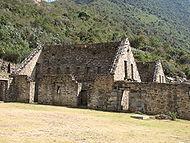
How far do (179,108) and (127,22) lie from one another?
3832 inches

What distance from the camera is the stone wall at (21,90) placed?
26.0 m

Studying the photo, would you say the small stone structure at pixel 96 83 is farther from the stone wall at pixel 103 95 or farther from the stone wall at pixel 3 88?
the stone wall at pixel 3 88

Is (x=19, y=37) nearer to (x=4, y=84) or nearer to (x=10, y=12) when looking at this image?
(x=10, y=12)

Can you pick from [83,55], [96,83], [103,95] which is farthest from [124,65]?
[103,95]

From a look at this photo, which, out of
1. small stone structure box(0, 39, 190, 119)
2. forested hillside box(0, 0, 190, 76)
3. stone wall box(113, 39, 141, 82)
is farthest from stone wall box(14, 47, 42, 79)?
forested hillside box(0, 0, 190, 76)

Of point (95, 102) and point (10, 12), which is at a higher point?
point (10, 12)

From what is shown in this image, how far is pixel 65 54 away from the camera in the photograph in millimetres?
30016

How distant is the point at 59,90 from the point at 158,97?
878 cm

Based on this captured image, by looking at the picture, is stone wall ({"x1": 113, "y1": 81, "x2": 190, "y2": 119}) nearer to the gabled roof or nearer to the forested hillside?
the gabled roof

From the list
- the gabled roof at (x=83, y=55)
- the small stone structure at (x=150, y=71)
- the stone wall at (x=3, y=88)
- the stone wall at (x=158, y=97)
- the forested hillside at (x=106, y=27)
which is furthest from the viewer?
the forested hillside at (x=106, y=27)

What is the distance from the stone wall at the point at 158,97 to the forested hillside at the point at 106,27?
22081mm

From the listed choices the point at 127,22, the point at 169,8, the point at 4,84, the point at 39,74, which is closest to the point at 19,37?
the point at 39,74

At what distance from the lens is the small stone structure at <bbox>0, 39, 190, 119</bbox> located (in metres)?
20.7

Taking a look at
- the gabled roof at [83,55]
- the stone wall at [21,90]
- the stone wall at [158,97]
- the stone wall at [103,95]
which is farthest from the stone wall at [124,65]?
the stone wall at [21,90]
